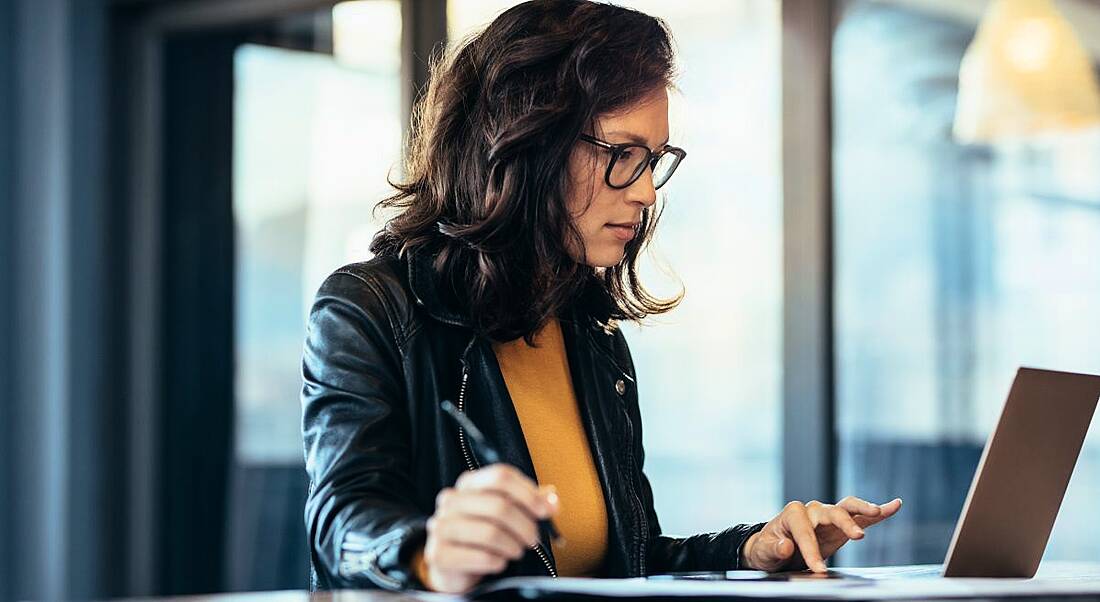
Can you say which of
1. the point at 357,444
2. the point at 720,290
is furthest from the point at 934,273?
the point at 357,444

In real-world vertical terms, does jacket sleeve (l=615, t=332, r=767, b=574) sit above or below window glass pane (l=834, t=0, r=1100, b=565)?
below

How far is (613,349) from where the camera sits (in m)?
1.70

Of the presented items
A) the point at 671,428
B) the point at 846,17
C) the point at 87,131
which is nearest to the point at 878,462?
the point at 671,428

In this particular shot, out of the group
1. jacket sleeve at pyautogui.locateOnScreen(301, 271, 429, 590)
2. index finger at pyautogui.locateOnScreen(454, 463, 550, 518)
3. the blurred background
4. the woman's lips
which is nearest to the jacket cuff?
jacket sleeve at pyautogui.locateOnScreen(301, 271, 429, 590)

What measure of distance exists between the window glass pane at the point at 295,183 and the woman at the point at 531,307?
5.85 ft

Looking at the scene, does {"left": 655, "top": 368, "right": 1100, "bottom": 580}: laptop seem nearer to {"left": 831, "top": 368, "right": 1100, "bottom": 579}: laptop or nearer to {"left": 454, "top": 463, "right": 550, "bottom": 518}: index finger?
{"left": 831, "top": 368, "right": 1100, "bottom": 579}: laptop

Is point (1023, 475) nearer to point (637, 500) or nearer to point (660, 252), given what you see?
point (637, 500)

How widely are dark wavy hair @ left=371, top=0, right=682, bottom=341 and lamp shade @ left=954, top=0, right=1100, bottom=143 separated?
4.19 feet

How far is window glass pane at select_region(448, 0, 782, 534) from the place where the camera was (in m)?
2.96

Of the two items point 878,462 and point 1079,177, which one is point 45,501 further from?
point 1079,177

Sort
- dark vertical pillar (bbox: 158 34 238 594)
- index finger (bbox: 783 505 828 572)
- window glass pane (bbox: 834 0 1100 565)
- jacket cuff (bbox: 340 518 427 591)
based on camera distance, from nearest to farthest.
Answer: jacket cuff (bbox: 340 518 427 591) < index finger (bbox: 783 505 828 572) < window glass pane (bbox: 834 0 1100 565) < dark vertical pillar (bbox: 158 34 238 594)

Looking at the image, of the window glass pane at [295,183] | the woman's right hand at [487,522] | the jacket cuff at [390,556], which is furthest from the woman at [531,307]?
the window glass pane at [295,183]

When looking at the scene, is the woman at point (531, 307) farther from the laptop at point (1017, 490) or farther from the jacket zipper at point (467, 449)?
the laptop at point (1017, 490)

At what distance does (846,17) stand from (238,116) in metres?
1.70
